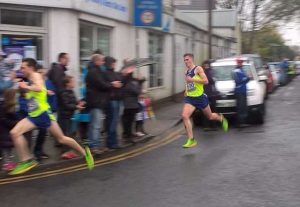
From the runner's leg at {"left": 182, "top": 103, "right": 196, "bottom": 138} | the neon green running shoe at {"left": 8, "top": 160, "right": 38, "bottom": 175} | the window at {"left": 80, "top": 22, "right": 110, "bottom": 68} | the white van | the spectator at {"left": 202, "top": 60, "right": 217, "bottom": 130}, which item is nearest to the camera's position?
the neon green running shoe at {"left": 8, "top": 160, "right": 38, "bottom": 175}

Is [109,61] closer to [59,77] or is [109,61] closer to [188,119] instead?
[59,77]

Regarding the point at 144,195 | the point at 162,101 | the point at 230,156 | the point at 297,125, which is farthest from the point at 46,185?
the point at 162,101

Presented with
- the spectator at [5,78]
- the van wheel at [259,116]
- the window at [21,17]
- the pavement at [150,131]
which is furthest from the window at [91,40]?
the van wheel at [259,116]

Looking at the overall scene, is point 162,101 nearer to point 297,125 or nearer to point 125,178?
point 297,125

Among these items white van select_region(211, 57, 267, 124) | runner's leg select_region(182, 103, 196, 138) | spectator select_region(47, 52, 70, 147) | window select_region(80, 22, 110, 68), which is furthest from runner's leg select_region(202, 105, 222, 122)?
window select_region(80, 22, 110, 68)

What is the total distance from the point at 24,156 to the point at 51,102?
1820mm

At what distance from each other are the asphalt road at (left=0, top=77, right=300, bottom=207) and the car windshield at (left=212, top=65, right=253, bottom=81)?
409 centimetres

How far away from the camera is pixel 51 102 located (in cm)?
923

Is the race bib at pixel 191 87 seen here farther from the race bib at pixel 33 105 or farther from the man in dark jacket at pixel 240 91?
the race bib at pixel 33 105

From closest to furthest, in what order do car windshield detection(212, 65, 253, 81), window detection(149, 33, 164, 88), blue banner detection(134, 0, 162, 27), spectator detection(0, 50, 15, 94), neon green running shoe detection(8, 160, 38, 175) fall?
neon green running shoe detection(8, 160, 38, 175)
spectator detection(0, 50, 15, 94)
blue banner detection(134, 0, 162, 27)
car windshield detection(212, 65, 253, 81)
window detection(149, 33, 164, 88)

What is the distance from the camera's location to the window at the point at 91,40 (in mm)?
13039

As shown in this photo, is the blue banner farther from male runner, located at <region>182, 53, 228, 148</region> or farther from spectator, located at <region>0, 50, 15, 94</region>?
spectator, located at <region>0, 50, 15, 94</region>

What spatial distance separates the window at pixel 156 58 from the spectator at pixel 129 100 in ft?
25.8

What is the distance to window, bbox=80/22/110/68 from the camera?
13.0 meters
